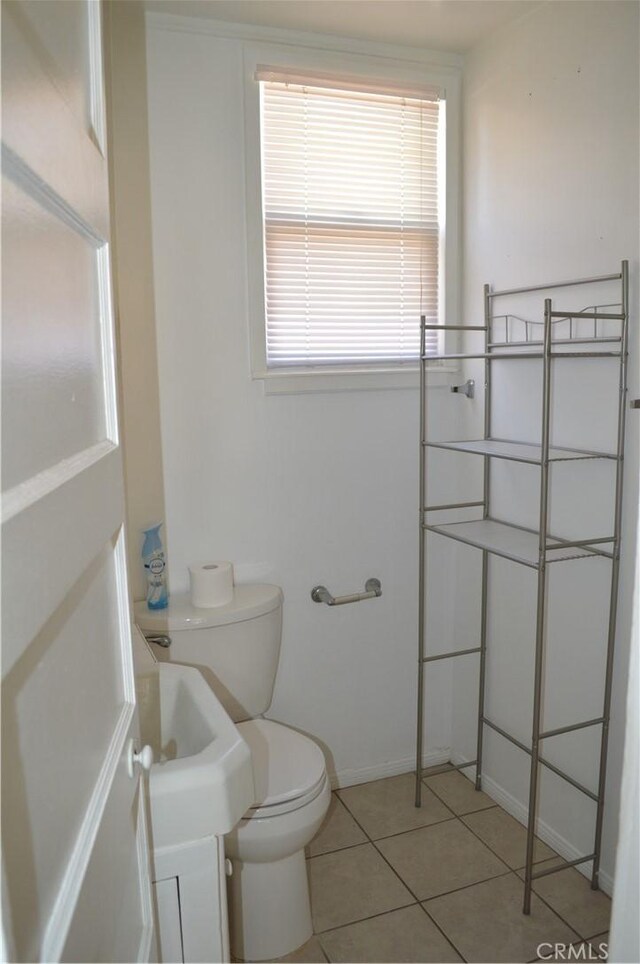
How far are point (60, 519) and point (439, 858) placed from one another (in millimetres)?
2023

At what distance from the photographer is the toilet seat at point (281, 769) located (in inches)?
69.9

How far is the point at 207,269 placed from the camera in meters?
2.18

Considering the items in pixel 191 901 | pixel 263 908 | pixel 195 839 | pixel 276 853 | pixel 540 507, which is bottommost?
pixel 263 908

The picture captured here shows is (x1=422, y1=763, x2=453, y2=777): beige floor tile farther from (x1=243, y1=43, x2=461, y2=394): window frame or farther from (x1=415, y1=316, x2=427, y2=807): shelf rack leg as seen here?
(x1=243, y1=43, x2=461, y2=394): window frame

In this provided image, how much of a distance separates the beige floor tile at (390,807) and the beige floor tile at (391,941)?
36 cm

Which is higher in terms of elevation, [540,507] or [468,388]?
[468,388]

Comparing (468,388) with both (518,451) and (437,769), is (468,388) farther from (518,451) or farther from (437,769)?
(437,769)

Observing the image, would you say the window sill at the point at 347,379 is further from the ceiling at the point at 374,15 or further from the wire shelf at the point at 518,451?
the ceiling at the point at 374,15

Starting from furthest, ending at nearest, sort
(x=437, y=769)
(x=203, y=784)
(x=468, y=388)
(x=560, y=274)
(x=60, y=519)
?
(x=437, y=769) → (x=468, y=388) → (x=560, y=274) → (x=203, y=784) → (x=60, y=519)

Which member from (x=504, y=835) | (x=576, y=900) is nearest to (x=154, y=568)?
(x=504, y=835)

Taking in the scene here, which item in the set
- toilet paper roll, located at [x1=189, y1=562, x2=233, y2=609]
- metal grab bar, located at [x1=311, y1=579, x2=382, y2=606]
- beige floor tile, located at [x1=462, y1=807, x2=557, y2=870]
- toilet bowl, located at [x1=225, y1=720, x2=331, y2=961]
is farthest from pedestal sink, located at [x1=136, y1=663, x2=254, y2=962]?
beige floor tile, located at [x1=462, y1=807, x2=557, y2=870]

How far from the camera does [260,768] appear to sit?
74.4 inches

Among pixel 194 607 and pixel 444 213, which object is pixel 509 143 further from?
pixel 194 607

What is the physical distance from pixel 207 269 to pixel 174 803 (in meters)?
1.54
